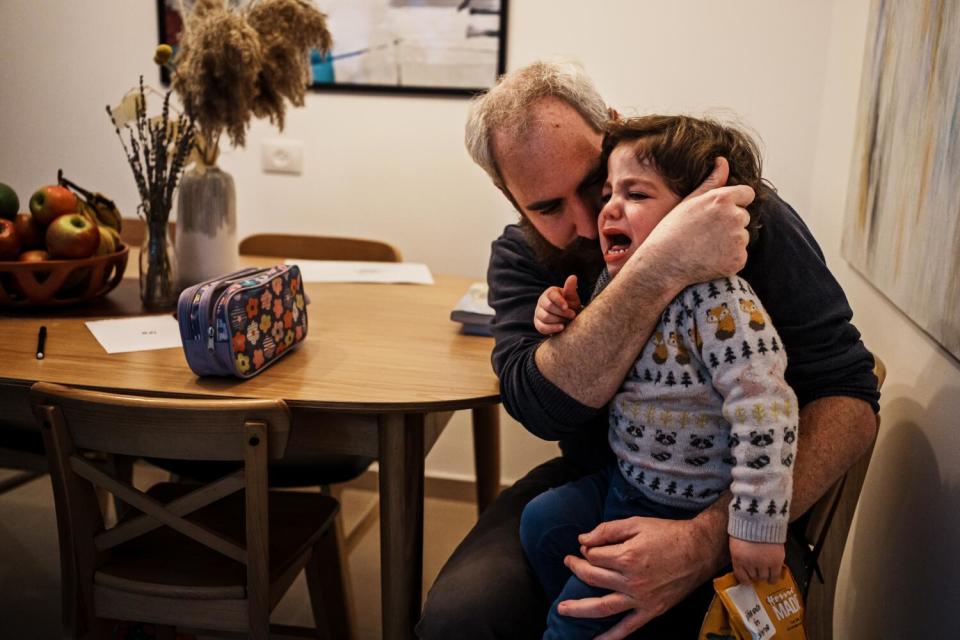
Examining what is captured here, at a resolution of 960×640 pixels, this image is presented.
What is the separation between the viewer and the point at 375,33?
2771 millimetres

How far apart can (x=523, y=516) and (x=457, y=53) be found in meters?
1.80

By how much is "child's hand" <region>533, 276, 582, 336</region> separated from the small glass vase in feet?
3.11

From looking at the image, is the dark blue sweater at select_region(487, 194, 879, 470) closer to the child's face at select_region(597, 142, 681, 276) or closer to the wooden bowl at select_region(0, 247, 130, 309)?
the child's face at select_region(597, 142, 681, 276)

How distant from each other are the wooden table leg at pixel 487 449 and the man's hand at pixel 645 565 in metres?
0.98

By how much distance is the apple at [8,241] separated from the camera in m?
1.69

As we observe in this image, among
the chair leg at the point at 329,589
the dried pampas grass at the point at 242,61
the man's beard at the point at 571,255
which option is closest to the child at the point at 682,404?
the man's beard at the point at 571,255

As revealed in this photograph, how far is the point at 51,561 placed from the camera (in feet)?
7.91

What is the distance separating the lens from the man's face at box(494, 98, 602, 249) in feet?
4.45

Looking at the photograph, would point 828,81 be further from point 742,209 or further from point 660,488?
point 660,488

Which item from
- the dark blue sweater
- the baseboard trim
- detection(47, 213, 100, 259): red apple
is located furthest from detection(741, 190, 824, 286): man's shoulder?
the baseboard trim

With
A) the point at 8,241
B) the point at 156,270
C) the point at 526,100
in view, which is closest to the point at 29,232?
the point at 8,241

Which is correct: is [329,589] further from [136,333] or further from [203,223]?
[203,223]

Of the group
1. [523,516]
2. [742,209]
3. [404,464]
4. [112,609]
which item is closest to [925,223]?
[742,209]

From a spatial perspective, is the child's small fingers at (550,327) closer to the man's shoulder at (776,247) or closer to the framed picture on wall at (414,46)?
the man's shoulder at (776,247)
